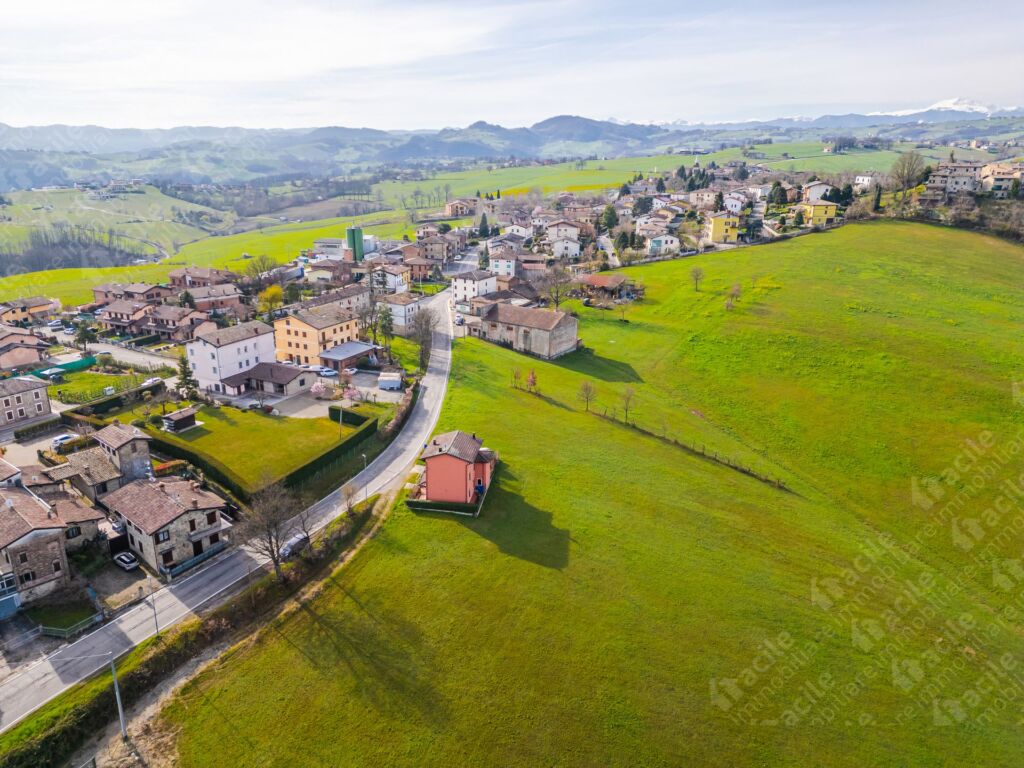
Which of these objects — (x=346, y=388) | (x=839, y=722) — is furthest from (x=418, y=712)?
(x=346, y=388)

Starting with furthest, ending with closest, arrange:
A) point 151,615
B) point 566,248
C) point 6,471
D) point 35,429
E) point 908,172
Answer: point 908,172, point 566,248, point 35,429, point 6,471, point 151,615

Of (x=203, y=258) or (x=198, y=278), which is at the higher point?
(x=198, y=278)

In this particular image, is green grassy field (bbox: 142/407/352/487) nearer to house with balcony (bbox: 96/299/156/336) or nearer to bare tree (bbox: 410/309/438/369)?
bare tree (bbox: 410/309/438/369)

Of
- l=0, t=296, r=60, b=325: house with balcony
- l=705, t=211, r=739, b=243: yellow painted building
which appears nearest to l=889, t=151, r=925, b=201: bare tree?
l=705, t=211, r=739, b=243: yellow painted building

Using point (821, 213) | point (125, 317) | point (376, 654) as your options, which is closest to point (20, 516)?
point (376, 654)

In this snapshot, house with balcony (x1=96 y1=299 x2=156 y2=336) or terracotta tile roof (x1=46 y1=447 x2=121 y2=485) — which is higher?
terracotta tile roof (x1=46 y1=447 x2=121 y2=485)

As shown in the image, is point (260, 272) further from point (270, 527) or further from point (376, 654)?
point (376, 654)

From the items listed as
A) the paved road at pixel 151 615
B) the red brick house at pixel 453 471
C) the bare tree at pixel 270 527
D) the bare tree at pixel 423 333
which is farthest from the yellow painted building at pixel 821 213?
the bare tree at pixel 270 527
